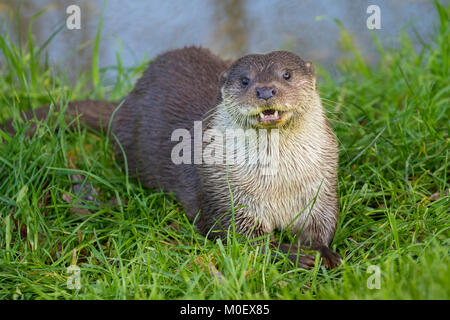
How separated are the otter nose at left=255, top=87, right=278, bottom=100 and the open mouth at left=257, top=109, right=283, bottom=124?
72 millimetres

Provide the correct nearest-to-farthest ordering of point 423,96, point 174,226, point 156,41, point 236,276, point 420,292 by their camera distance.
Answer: point 420,292 < point 236,276 < point 174,226 < point 423,96 < point 156,41

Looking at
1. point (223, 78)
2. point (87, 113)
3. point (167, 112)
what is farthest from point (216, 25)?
point (223, 78)

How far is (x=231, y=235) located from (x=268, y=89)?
1.91 ft

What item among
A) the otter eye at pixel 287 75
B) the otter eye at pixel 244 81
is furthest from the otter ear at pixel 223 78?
the otter eye at pixel 287 75

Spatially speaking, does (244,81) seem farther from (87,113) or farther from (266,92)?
(87,113)

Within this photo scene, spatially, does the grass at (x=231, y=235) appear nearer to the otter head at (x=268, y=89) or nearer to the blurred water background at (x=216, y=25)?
the otter head at (x=268, y=89)

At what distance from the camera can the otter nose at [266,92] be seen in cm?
243

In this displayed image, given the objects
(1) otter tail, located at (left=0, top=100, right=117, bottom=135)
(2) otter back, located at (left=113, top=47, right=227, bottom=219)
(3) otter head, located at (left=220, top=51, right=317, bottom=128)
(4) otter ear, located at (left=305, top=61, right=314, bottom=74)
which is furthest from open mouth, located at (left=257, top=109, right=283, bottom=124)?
(1) otter tail, located at (left=0, top=100, right=117, bottom=135)

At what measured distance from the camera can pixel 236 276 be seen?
2203mm

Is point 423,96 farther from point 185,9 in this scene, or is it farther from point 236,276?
point 185,9

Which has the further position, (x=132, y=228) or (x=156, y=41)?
(x=156, y=41)
